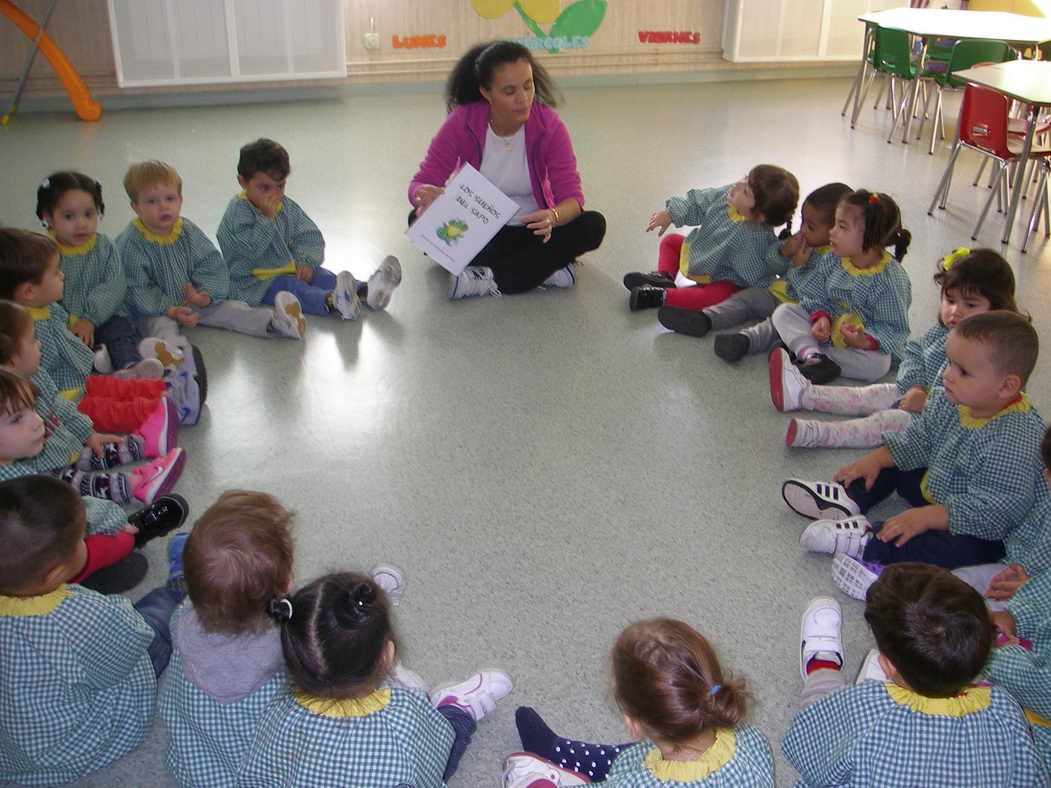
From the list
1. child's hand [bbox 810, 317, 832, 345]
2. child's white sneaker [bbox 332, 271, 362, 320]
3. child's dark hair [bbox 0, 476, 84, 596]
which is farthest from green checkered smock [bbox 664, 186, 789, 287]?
child's dark hair [bbox 0, 476, 84, 596]

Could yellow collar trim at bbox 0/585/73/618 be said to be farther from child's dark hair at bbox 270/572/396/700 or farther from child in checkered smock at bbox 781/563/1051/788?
child in checkered smock at bbox 781/563/1051/788

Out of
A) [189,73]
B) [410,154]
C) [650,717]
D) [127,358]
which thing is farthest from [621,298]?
[189,73]

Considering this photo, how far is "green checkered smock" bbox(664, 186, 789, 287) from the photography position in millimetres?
3432

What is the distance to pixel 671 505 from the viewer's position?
8.20 feet

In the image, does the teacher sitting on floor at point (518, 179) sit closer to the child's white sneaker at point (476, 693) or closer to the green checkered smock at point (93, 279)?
the green checkered smock at point (93, 279)

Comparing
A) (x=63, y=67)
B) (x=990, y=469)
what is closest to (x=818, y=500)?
(x=990, y=469)

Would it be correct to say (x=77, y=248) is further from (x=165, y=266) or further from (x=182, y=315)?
(x=182, y=315)

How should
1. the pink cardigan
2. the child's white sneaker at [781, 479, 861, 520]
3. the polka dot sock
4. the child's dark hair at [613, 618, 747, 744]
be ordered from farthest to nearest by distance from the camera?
the pink cardigan, the child's white sneaker at [781, 479, 861, 520], the polka dot sock, the child's dark hair at [613, 618, 747, 744]

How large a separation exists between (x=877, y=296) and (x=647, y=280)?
912 millimetres

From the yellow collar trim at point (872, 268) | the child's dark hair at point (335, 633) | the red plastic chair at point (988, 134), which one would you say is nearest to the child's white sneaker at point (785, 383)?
the yellow collar trim at point (872, 268)

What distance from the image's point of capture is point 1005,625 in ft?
5.95

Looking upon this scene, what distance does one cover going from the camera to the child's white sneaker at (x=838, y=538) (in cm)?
227

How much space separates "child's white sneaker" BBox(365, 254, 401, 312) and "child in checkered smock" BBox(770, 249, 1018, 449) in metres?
1.42

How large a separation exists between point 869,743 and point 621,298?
2.44 metres
